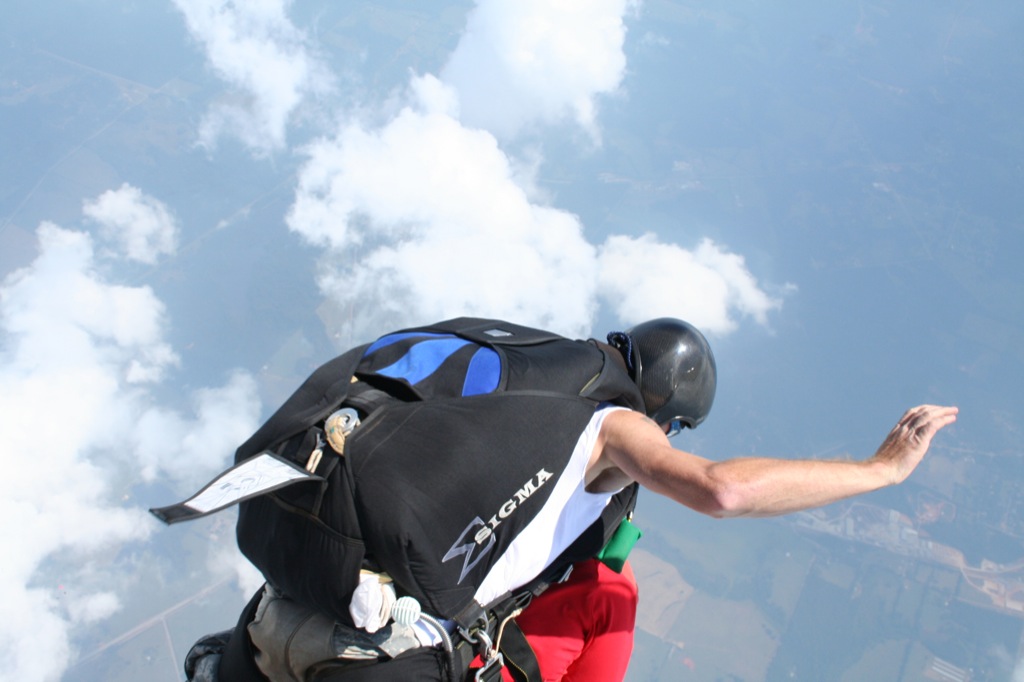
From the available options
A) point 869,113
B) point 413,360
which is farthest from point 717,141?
point 413,360

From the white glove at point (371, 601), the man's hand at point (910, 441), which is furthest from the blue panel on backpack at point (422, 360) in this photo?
the man's hand at point (910, 441)

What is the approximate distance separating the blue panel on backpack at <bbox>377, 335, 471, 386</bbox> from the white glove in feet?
1.74

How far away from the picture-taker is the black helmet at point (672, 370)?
2.75 metres

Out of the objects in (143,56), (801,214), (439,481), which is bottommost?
(439,481)

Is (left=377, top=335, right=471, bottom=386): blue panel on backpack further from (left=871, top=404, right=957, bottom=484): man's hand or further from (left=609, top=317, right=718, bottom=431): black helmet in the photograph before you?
(left=871, top=404, right=957, bottom=484): man's hand

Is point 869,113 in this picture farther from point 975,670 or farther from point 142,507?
point 142,507

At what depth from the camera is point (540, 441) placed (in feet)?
6.05

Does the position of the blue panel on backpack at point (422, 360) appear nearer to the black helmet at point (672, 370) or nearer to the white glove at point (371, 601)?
the white glove at point (371, 601)

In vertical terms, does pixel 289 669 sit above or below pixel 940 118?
below

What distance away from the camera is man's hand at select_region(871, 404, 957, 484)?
6.05 feet

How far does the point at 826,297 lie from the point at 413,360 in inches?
2373

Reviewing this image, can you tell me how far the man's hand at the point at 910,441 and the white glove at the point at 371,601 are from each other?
4.69 feet

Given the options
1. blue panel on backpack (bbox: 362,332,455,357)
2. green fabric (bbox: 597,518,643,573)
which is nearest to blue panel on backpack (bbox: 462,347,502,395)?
blue panel on backpack (bbox: 362,332,455,357)

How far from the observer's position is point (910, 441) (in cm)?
190
